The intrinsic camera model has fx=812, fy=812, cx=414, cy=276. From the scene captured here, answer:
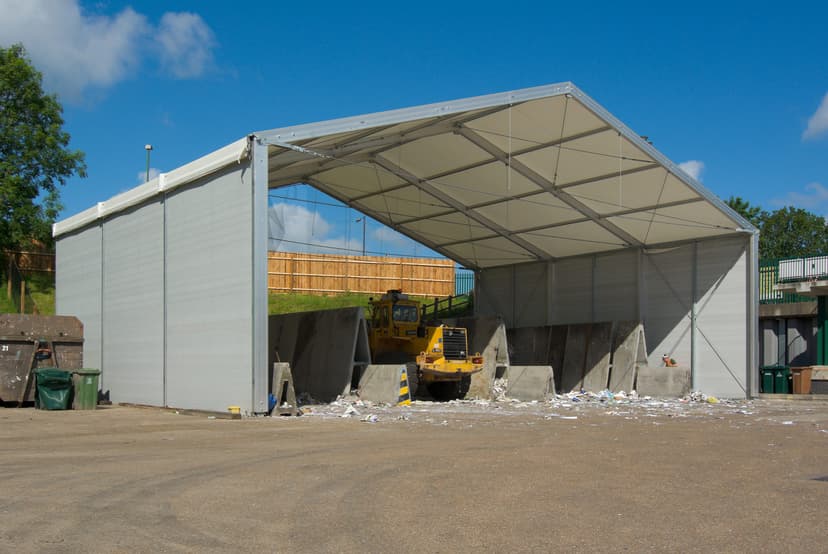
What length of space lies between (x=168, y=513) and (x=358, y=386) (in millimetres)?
16327

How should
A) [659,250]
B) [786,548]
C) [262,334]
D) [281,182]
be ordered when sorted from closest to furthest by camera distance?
[786,548], [262,334], [281,182], [659,250]

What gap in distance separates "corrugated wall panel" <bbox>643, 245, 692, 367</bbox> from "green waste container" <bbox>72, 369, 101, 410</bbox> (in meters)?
18.2

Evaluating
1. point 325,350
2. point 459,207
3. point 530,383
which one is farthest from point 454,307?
point 325,350

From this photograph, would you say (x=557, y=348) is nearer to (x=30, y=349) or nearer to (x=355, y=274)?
(x=355, y=274)

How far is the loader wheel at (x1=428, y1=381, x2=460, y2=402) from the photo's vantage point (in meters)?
25.4

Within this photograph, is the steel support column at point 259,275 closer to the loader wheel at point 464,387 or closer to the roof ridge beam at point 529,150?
the roof ridge beam at point 529,150

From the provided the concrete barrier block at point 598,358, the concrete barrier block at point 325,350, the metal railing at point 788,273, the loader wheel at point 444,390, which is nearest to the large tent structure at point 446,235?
the concrete barrier block at point 598,358

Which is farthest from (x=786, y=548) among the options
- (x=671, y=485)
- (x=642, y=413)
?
(x=642, y=413)

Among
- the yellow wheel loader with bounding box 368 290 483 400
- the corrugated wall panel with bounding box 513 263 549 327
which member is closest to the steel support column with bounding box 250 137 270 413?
the yellow wheel loader with bounding box 368 290 483 400

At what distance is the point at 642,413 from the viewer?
786 inches

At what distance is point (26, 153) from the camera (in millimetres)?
38094


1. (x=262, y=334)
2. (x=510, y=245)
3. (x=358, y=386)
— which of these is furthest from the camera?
(x=510, y=245)

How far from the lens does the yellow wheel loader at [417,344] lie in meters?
24.3

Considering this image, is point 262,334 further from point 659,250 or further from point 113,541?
point 659,250
